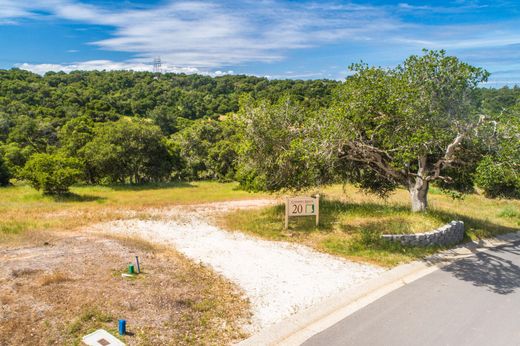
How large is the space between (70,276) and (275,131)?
9255mm

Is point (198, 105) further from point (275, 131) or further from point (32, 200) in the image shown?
point (275, 131)

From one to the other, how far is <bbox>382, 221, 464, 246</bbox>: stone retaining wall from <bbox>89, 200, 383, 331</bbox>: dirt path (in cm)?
238

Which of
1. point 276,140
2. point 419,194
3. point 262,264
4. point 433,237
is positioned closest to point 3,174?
point 276,140

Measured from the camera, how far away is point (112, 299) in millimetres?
7750

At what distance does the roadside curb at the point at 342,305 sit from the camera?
21.8 ft

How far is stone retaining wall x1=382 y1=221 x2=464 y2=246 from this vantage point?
1205 centimetres

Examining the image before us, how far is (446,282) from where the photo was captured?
9.39m

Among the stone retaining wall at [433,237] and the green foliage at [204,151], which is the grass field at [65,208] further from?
the stone retaining wall at [433,237]

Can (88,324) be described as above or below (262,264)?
above

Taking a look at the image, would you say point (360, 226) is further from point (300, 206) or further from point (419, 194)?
point (419, 194)

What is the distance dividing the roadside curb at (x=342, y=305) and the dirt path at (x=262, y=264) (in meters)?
0.30

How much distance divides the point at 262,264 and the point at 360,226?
562cm

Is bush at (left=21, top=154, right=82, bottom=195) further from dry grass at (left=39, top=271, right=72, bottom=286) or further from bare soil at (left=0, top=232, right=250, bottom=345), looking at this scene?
dry grass at (left=39, top=271, right=72, bottom=286)

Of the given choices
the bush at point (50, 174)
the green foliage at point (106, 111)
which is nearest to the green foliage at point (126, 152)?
the green foliage at point (106, 111)
